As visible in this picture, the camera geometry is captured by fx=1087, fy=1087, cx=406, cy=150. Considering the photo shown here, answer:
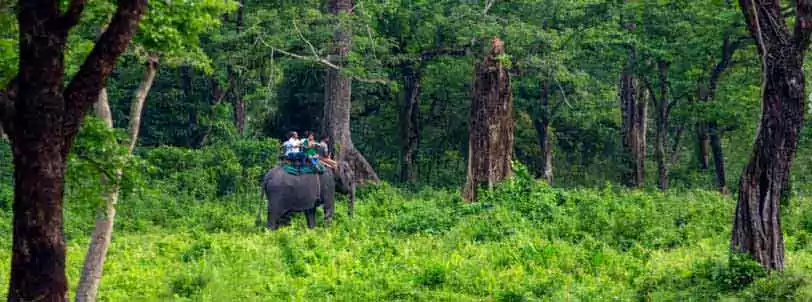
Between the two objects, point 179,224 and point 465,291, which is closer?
point 465,291

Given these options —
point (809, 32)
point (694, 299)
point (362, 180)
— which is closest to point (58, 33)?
point (694, 299)

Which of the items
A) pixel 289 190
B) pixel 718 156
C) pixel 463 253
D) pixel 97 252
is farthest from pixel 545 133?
pixel 97 252

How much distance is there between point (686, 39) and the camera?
29.0 m

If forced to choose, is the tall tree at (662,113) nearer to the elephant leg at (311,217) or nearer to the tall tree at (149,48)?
the elephant leg at (311,217)

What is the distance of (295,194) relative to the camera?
21703 mm

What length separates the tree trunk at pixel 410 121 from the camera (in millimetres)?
32688

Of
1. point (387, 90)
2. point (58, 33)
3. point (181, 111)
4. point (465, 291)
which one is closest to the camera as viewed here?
point (58, 33)

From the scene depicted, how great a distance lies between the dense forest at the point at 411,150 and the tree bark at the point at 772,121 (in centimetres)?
3

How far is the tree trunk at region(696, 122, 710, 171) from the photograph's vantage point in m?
31.6

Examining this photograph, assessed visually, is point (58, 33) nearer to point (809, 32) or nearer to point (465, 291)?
point (465, 291)

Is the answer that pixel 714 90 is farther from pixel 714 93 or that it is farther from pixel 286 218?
pixel 286 218

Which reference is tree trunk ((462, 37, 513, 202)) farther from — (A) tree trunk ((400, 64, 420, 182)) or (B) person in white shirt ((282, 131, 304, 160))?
(A) tree trunk ((400, 64, 420, 182))

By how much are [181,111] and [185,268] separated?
16.2 meters

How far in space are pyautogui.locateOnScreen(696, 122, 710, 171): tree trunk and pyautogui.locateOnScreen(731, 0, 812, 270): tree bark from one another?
18920 millimetres
